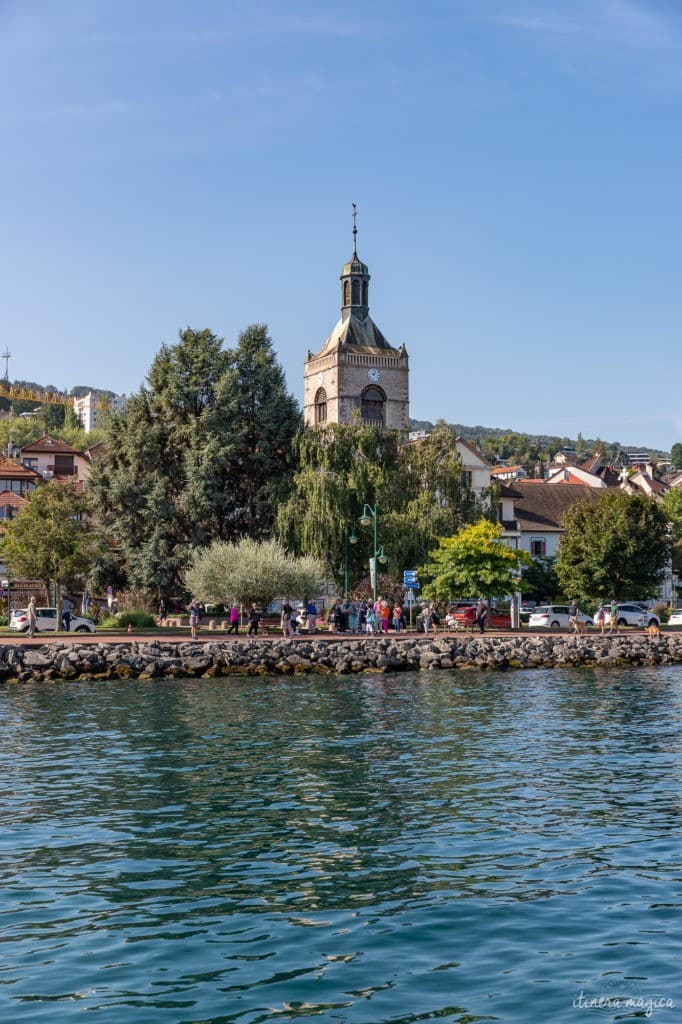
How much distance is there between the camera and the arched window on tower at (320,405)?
93.2m

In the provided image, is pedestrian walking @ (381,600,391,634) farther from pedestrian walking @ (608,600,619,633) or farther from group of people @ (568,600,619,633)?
pedestrian walking @ (608,600,619,633)

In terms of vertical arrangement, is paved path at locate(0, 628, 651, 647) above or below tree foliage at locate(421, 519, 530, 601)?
below

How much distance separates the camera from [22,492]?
3548 inches

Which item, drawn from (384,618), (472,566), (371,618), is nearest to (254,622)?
(371,618)

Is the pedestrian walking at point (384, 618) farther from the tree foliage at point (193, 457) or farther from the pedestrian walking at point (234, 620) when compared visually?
the tree foliage at point (193, 457)

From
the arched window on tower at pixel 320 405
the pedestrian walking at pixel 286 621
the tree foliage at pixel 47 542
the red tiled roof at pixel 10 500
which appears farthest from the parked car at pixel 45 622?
the arched window on tower at pixel 320 405

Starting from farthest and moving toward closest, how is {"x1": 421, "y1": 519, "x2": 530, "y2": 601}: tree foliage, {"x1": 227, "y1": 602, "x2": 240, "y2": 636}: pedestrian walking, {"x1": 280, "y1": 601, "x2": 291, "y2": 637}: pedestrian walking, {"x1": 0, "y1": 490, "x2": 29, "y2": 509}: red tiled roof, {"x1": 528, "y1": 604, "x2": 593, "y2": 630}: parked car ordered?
{"x1": 0, "y1": 490, "x2": 29, "y2": 509}: red tiled roof → {"x1": 528, "y1": 604, "x2": 593, "y2": 630}: parked car → {"x1": 421, "y1": 519, "x2": 530, "y2": 601}: tree foliage → {"x1": 227, "y1": 602, "x2": 240, "y2": 636}: pedestrian walking → {"x1": 280, "y1": 601, "x2": 291, "y2": 637}: pedestrian walking

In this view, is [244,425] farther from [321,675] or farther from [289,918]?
[289,918]

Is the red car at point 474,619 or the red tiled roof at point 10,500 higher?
the red tiled roof at point 10,500

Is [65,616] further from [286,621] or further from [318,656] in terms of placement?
[318,656]

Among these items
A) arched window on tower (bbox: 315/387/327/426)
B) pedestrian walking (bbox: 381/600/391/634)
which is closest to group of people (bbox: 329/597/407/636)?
pedestrian walking (bbox: 381/600/391/634)

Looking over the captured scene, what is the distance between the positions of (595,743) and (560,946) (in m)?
12.5

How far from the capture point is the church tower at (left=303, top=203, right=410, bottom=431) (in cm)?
8988

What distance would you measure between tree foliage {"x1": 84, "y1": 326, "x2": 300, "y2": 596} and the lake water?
34.7 meters
